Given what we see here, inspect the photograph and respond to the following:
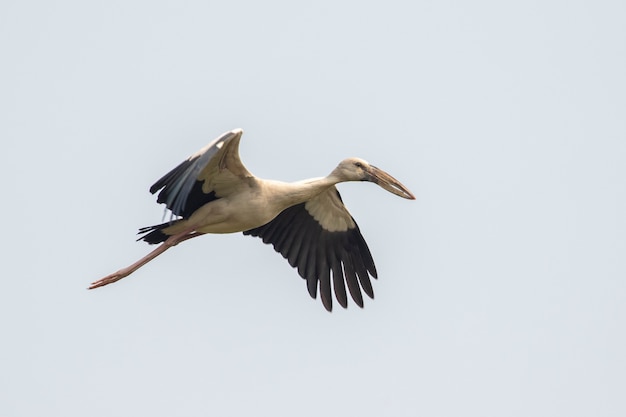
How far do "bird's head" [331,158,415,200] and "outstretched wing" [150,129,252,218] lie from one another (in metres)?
1.37

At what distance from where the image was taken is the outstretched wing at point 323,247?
709 inches

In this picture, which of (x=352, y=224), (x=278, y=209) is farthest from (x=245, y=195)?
(x=352, y=224)

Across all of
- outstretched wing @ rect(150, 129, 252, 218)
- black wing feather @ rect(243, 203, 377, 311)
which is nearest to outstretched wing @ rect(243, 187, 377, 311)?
black wing feather @ rect(243, 203, 377, 311)

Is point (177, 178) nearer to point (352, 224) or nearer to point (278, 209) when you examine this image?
point (278, 209)

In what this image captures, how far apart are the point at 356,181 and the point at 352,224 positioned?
5.30ft

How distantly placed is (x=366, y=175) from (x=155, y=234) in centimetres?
272

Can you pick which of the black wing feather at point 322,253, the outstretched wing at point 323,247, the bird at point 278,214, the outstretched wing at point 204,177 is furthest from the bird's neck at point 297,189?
the black wing feather at point 322,253

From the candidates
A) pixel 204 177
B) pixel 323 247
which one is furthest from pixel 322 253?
pixel 204 177

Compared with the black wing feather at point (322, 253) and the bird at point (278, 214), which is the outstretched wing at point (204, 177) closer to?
the bird at point (278, 214)

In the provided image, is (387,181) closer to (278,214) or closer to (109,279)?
(278,214)

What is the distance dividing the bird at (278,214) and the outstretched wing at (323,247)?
0.04 feet

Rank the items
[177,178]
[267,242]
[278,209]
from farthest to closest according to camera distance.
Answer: [267,242]
[278,209]
[177,178]

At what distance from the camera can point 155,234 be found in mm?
16609

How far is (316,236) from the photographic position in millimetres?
18172
